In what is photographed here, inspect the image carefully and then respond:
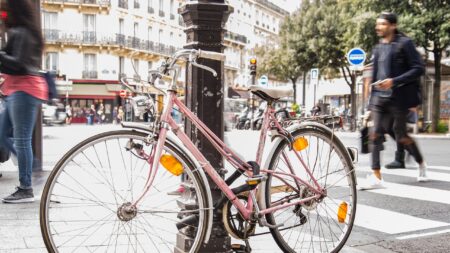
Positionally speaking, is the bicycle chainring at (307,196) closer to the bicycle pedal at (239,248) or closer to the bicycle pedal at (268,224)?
the bicycle pedal at (268,224)

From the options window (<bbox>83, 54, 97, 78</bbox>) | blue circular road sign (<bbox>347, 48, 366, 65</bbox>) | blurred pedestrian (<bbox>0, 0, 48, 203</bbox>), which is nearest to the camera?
blurred pedestrian (<bbox>0, 0, 48, 203</bbox>)

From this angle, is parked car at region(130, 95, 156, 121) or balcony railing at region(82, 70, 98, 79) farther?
balcony railing at region(82, 70, 98, 79)

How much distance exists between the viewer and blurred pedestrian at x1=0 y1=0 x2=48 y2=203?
4980mm

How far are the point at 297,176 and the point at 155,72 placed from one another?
1214 millimetres

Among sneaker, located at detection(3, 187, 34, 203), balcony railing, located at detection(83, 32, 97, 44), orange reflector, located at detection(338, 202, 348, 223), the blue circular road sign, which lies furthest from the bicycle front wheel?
balcony railing, located at detection(83, 32, 97, 44)

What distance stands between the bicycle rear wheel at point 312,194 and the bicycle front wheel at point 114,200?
629 millimetres

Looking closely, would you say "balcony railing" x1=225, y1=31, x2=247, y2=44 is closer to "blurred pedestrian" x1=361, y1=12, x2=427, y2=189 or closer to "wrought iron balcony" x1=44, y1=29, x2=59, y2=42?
"wrought iron balcony" x1=44, y1=29, x2=59, y2=42

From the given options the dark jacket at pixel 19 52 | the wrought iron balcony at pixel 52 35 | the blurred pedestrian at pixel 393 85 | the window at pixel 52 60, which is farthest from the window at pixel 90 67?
the dark jacket at pixel 19 52

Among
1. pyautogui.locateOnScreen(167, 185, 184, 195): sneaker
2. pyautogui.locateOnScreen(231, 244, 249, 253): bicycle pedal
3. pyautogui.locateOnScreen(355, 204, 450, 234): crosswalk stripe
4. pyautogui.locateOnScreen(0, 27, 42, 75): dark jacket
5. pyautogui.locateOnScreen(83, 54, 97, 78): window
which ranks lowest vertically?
pyautogui.locateOnScreen(355, 204, 450, 234): crosswalk stripe

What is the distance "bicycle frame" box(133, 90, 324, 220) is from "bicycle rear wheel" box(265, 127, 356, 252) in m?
0.03

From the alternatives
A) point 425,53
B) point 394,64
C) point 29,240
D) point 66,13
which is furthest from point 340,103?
point 29,240

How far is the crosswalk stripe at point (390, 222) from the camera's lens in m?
4.93

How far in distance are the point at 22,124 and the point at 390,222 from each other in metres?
3.33

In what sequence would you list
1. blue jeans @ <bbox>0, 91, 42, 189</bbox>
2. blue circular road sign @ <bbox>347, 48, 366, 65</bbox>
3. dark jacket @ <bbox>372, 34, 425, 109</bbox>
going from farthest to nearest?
blue circular road sign @ <bbox>347, 48, 366, 65</bbox> < dark jacket @ <bbox>372, 34, 425, 109</bbox> < blue jeans @ <bbox>0, 91, 42, 189</bbox>
